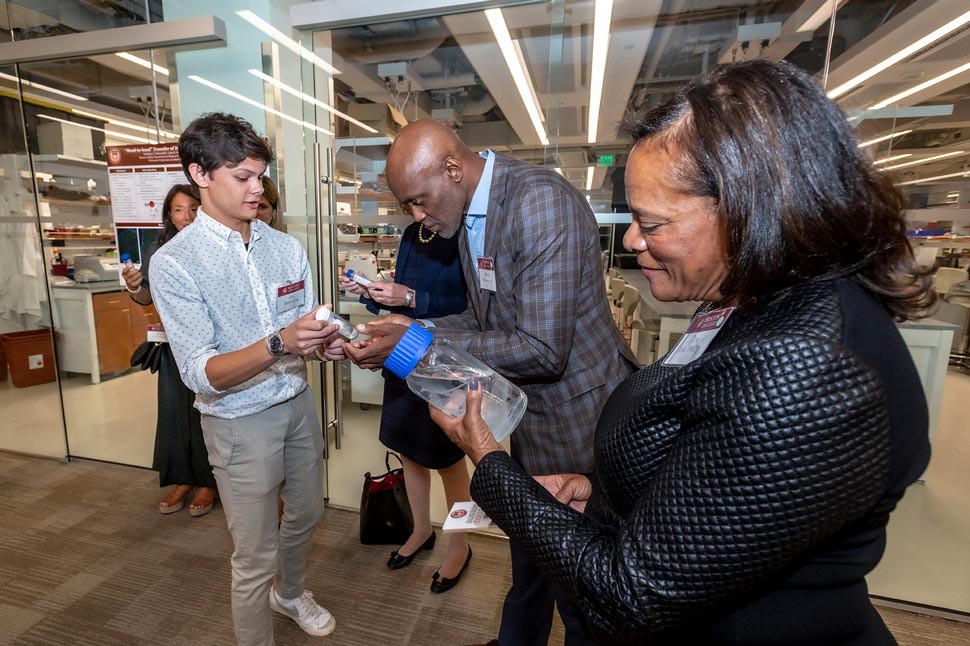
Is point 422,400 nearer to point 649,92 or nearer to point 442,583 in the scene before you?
point 442,583

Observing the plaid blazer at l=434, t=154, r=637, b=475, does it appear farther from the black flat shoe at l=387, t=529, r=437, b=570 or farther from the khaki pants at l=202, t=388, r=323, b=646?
the black flat shoe at l=387, t=529, r=437, b=570

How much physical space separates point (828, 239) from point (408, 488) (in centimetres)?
206

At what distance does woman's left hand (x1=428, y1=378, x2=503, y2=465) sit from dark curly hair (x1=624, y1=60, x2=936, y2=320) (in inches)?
18.9

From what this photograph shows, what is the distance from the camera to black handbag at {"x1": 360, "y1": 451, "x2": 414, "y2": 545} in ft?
7.55

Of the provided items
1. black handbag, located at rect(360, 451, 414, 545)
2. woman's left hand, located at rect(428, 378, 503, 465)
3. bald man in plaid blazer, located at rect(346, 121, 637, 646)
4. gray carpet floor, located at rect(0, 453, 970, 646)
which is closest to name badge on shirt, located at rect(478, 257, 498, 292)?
bald man in plaid blazer, located at rect(346, 121, 637, 646)

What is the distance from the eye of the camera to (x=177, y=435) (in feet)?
8.36

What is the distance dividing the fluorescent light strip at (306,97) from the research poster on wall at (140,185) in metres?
0.62

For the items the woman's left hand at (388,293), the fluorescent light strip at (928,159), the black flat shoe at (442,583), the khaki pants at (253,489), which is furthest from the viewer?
the black flat shoe at (442,583)

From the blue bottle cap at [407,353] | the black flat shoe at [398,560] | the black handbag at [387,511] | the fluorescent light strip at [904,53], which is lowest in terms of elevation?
the black flat shoe at [398,560]

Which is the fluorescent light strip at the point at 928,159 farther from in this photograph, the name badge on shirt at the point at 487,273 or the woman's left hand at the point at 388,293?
the woman's left hand at the point at 388,293

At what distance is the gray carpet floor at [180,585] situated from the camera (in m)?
1.83

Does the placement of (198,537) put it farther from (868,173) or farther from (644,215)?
(868,173)

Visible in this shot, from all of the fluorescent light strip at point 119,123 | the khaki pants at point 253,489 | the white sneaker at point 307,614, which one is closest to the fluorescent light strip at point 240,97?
the fluorescent light strip at point 119,123

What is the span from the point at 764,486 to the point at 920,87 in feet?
7.83
